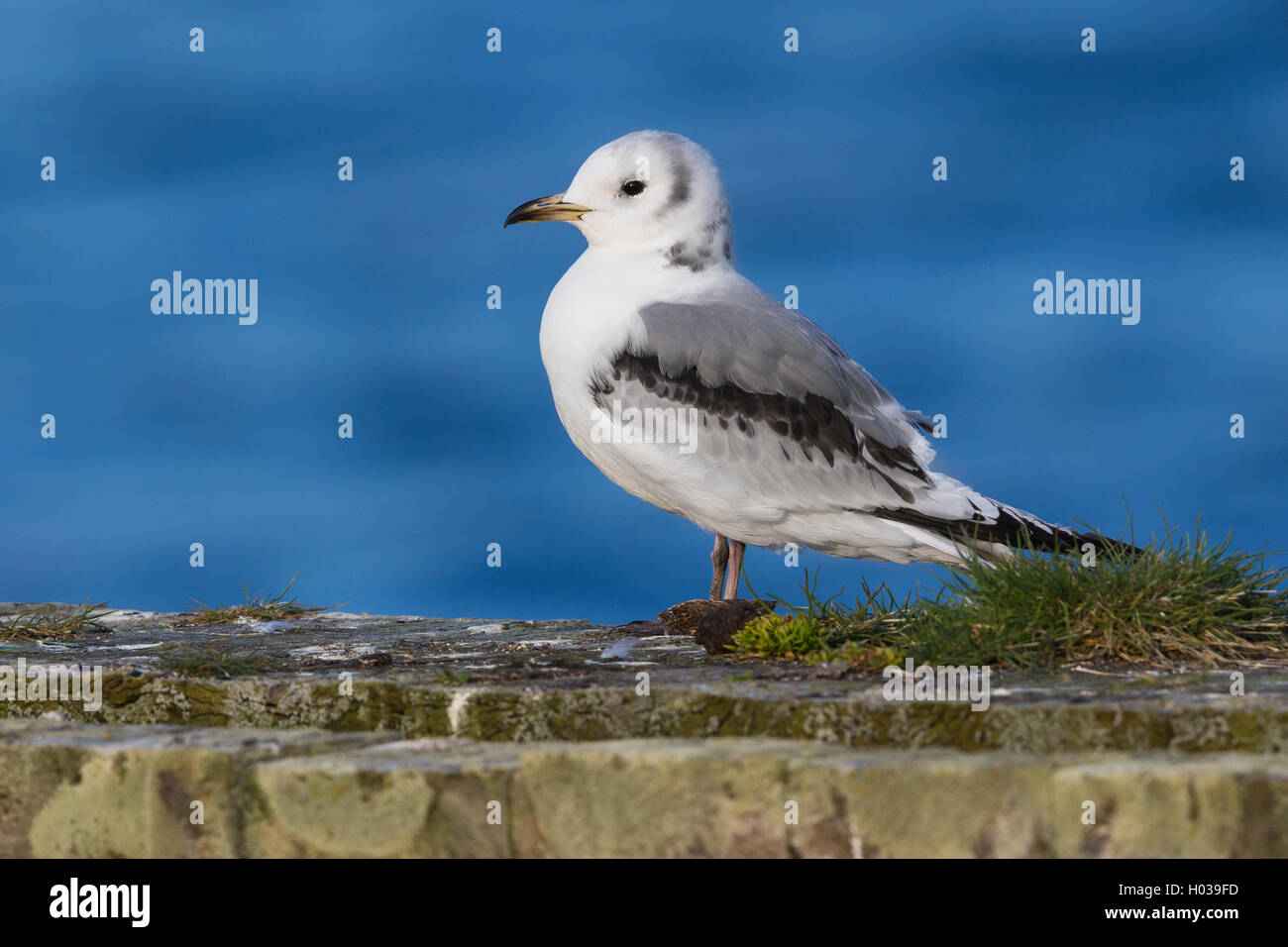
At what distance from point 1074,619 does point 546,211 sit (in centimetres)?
436

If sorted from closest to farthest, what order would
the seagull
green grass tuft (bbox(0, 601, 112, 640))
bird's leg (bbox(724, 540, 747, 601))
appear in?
1. the seagull
2. bird's leg (bbox(724, 540, 747, 601))
3. green grass tuft (bbox(0, 601, 112, 640))

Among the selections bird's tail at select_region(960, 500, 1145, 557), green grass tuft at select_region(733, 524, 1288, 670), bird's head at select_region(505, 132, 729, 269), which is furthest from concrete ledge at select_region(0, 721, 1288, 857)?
bird's head at select_region(505, 132, 729, 269)

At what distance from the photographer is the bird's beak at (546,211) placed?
869cm

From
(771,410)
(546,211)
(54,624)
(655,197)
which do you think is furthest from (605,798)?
(54,624)

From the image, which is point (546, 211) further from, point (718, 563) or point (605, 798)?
point (605, 798)

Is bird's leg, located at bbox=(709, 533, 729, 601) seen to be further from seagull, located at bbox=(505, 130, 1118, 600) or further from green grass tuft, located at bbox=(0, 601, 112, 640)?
green grass tuft, located at bbox=(0, 601, 112, 640)

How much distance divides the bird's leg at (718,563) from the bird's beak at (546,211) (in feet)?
7.63

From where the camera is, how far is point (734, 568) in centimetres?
825

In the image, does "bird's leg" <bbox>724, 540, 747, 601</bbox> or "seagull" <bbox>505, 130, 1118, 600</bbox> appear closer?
"seagull" <bbox>505, 130, 1118, 600</bbox>

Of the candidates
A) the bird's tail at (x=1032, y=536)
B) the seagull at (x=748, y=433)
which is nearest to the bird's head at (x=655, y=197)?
the seagull at (x=748, y=433)

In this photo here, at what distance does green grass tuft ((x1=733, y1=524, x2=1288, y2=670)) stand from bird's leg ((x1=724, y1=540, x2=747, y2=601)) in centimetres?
116

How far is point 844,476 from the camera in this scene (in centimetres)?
787

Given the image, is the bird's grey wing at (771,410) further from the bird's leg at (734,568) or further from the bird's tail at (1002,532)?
the bird's leg at (734,568)

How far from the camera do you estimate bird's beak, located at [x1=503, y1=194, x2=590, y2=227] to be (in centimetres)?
869
